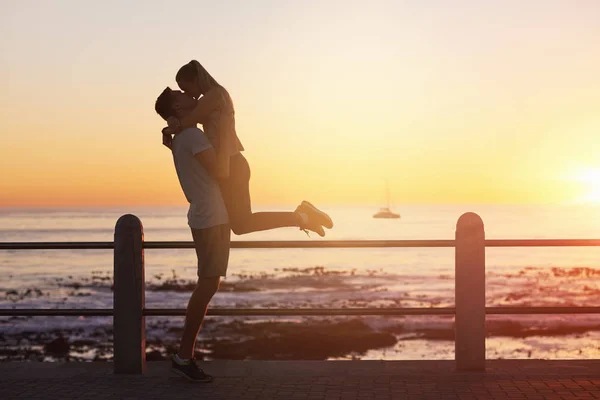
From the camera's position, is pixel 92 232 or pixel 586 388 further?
pixel 92 232

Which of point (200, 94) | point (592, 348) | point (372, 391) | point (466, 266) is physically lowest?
point (592, 348)

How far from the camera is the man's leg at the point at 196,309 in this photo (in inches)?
243

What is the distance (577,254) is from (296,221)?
66625 millimetres

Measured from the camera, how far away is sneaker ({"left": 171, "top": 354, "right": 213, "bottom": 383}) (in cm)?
626

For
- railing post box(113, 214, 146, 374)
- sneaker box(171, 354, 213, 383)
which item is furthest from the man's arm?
sneaker box(171, 354, 213, 383)

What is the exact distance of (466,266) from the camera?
6.66 meters

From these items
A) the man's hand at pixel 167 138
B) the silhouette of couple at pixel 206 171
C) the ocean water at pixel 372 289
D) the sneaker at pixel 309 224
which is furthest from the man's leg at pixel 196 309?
the ocean water at pixel 372 289

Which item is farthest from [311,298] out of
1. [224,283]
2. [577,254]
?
[577,254]

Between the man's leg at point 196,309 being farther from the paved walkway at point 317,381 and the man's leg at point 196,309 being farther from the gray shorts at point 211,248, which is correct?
the paved walkway at point 317,381

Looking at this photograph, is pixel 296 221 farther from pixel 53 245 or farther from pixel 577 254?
pixel 577 254

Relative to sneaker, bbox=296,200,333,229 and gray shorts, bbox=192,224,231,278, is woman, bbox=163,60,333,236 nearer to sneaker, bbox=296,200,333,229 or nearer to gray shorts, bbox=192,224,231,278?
gray shorts, bbox=192,224,231,278

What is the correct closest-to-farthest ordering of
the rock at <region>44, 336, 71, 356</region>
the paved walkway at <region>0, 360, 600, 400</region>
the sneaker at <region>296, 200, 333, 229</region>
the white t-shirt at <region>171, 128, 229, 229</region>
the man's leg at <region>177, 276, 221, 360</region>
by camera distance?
the paved walkway at <region>0, 360, 600, 400</region>, the white t-shirt at <region>171, 128, 229, 229</region>, the man's leg at <region>177, 276, 221, 360</region>, the sneaker at <region>296, 200, 333, 229</region>, the rock at <region>44, 336, 71, 356</region>

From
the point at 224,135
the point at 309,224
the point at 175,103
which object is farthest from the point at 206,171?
the point at 309,224

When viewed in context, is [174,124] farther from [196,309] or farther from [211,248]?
[196,309]
